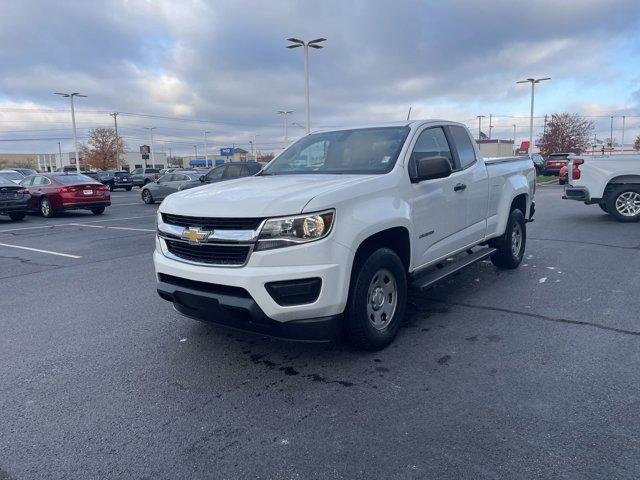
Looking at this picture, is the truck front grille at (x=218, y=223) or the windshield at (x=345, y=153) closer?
the truck front grille at (x=218, y=223)

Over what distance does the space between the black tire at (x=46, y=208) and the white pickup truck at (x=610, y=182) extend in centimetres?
1576

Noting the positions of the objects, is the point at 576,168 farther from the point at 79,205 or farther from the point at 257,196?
the point at 79,205

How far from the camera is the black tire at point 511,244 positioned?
21.7ft

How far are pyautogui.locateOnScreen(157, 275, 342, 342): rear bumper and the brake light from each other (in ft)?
33.7

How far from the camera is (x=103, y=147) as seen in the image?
3169 inches

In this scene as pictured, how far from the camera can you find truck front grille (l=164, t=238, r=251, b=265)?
3.56 meters

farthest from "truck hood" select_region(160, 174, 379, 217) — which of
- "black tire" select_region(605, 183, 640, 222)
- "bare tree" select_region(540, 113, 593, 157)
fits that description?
"bare tree" select_region(540, 113, 593, 157)

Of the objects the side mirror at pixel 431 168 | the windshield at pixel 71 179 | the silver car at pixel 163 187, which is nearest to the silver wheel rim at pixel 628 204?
the side mirror at pixel 431 168

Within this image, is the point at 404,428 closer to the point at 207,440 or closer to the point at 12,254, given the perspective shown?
the point at 207,440

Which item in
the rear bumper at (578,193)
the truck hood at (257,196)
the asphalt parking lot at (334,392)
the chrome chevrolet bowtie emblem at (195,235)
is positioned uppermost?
the truck hood at (257,196)

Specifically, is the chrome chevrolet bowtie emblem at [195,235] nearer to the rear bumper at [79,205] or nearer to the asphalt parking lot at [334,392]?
the asphalt parking lot at [334,392]

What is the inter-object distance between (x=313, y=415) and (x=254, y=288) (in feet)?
3.01

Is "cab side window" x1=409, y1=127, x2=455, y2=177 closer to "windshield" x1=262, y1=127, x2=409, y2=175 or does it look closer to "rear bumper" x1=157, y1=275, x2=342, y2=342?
"windshield" x1=262, y1=127, x2=409, y2=175

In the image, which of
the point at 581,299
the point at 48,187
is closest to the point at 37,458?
the point at 581,299
